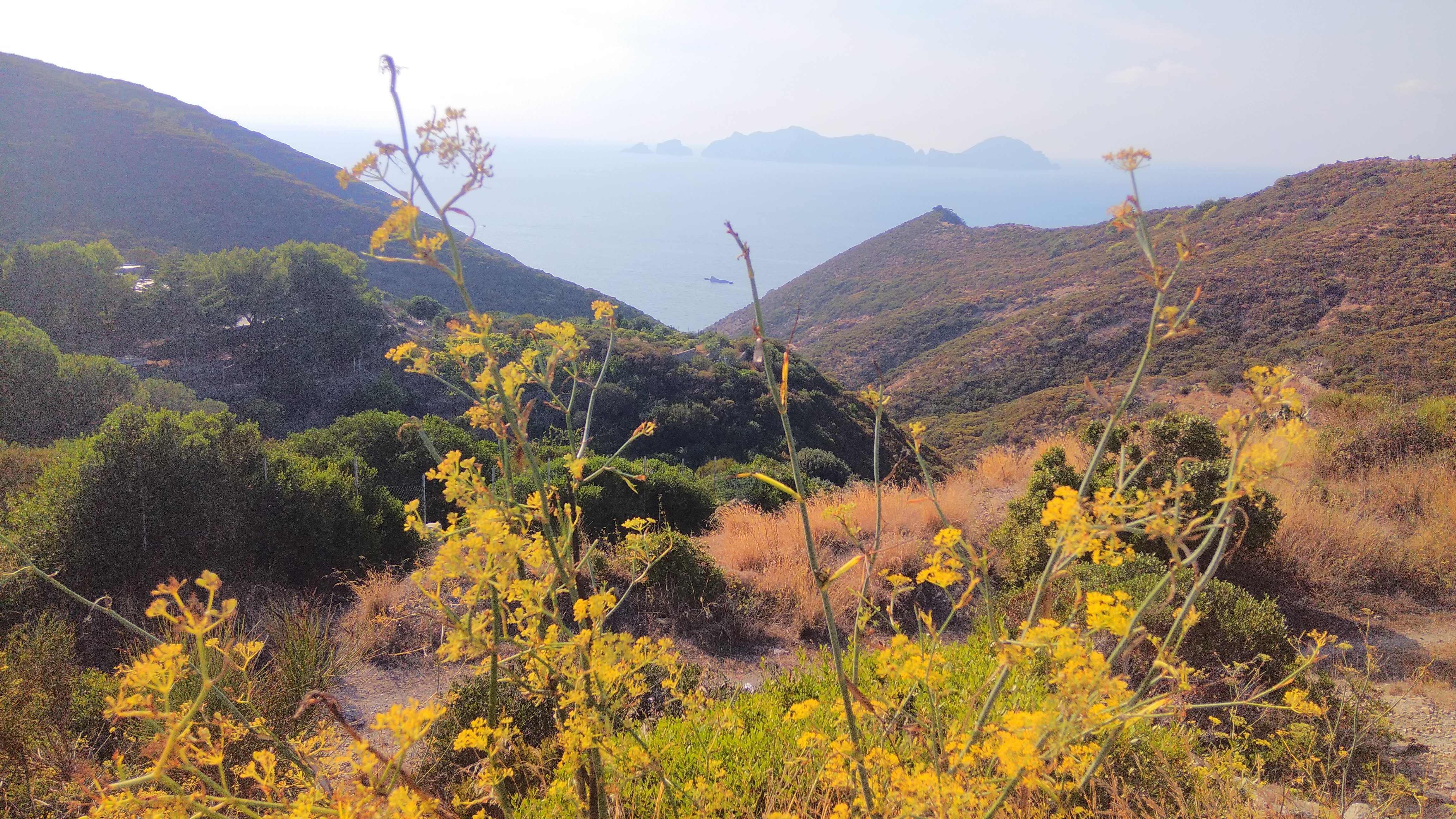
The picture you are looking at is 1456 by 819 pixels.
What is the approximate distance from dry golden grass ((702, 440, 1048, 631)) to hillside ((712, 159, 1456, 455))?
786cm

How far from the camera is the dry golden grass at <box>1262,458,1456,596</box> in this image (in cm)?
479

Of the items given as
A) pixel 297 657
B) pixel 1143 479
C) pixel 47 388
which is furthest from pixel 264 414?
pixel 1143 479

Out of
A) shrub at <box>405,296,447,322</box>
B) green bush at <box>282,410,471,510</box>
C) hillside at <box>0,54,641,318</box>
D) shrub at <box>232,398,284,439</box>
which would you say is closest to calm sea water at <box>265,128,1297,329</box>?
hillside at <box>0,54,641,318</box>

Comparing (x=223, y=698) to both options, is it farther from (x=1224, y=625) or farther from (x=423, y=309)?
(x=423, y=309)

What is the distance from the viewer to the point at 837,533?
19.8ft

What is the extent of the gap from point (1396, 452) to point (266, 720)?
9.99 m

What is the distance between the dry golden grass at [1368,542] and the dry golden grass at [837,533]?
6.98 ft

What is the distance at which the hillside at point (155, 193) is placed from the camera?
35219mm

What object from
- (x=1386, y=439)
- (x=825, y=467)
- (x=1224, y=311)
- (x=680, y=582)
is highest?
(x=1224, y=311)

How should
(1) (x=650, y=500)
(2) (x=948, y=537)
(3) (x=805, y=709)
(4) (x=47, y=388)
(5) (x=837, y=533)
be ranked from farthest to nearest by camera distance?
(4) (x=47, y=388) → (1) (x=650, y=500) → (5) (x=837, y=533) → (3) (x=805, y=709) → (2) (x=948, y=537)

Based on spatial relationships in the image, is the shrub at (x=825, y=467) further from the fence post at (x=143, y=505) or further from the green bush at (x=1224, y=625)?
the fence post at (x=143, y=505)

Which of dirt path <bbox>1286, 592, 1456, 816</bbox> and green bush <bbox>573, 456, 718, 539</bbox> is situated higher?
dirt path <bbox>1286, 592, 1456, 816</bbox>

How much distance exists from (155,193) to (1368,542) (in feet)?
180

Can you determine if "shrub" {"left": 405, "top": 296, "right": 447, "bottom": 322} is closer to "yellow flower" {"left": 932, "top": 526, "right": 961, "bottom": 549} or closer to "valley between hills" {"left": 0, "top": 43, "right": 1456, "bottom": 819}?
"valley between hills" {"left": 0, "top": 43, "right": 1456, "bottom": 819}
